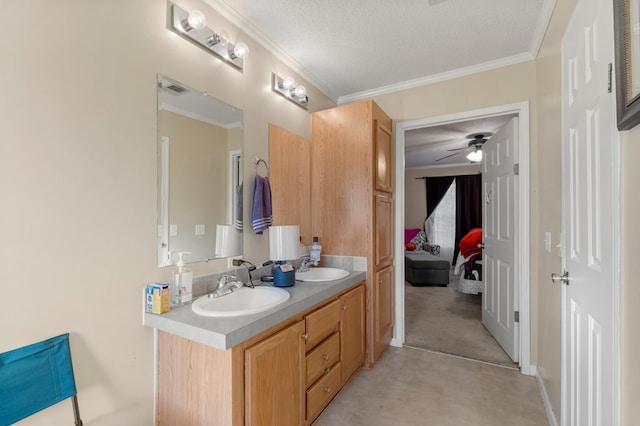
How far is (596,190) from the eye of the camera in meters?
1.07

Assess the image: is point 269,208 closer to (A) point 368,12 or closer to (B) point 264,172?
(B) point 264,172

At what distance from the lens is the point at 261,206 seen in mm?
2020

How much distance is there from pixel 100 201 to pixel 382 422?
6.41 feet

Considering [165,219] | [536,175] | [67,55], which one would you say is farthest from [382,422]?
[67,55]

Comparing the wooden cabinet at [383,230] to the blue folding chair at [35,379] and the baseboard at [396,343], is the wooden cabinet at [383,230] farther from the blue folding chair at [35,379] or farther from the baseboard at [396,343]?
the blue folding chair at [35,379]

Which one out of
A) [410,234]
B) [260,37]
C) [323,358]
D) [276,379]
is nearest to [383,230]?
[323,358]

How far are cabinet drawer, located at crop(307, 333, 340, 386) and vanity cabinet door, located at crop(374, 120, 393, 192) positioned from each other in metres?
1.27

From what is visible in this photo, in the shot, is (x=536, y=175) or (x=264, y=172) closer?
(x=264, y=172)

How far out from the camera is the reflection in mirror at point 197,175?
149 cm

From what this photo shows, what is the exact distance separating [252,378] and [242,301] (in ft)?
1.64

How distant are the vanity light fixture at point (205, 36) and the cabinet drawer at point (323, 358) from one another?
187cm

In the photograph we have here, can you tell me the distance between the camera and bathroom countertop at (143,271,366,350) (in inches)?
44.9

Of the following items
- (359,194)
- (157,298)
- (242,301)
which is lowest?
(242,301)

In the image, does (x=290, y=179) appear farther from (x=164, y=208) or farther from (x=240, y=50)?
(x=164, y=208)
